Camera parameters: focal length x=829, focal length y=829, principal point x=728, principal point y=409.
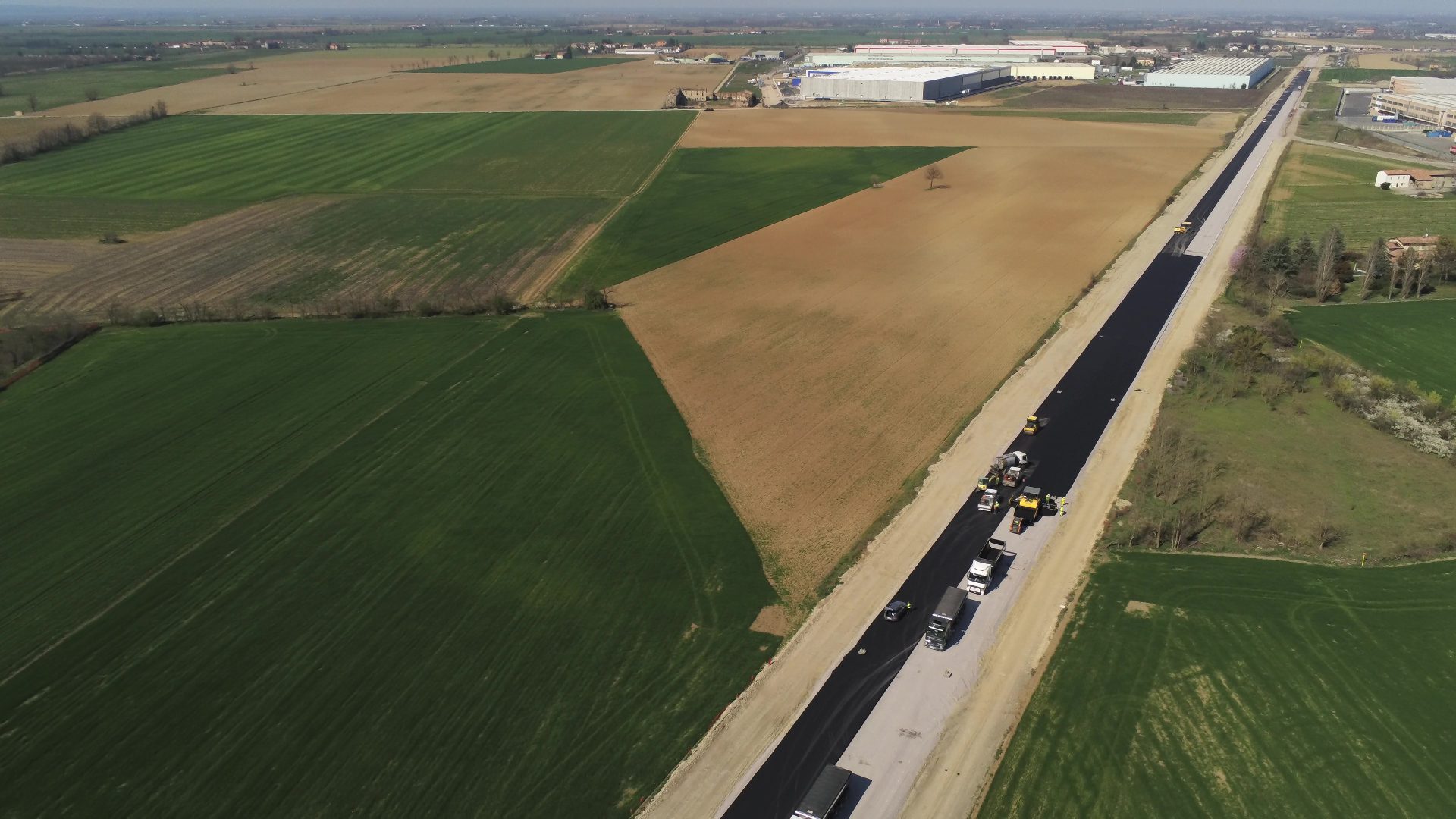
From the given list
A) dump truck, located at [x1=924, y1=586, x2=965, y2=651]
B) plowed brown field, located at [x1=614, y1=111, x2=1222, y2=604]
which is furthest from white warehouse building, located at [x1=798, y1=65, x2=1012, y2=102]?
dump truck, located at [x1=924, y1=586, x2=965, y2=651]

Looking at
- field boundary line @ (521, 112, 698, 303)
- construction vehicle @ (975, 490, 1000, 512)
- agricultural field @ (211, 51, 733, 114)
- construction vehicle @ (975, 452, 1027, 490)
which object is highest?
agricultural field @ (211, 51, 733, 114)

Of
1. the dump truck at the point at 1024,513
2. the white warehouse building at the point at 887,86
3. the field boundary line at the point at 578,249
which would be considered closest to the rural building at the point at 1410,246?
the dump truck at the point at 1024,513

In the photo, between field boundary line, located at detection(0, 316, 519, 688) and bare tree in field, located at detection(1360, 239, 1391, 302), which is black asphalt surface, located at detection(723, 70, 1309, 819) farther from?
field boundary line, located at detection(0, 316, 519, 688)

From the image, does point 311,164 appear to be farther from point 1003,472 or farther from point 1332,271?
point 1332,271

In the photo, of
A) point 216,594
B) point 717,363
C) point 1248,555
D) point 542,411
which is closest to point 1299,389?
point 1248,555

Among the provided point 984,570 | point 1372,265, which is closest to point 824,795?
point 984,570

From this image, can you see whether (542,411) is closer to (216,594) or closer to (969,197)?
(216,594)
